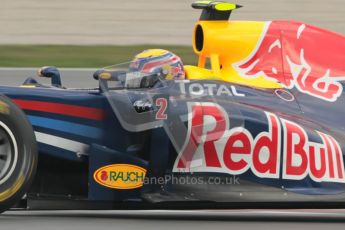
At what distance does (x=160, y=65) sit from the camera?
5902 mm

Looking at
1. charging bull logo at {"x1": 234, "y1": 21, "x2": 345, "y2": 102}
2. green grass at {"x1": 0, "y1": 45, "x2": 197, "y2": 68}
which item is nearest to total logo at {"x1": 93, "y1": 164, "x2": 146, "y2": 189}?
charging bull logo at {"x1": 234, "y1": 21, "x2": 345, "y2": 102}

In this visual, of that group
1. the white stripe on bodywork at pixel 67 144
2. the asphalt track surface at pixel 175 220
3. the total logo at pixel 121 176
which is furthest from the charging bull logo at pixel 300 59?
the white stripe on bodywork at pixel 67 144

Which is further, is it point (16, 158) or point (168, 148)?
point (168, 148)

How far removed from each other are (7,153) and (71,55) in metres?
8.57

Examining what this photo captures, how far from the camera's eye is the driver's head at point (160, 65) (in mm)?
5883

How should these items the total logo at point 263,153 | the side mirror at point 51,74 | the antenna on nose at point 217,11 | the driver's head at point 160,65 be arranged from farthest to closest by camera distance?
1. the side mirror at point 51,74
2. the antenna on nose at point 217,11
3. the driver's head at point 160,65
4. the total logo at point 263,153

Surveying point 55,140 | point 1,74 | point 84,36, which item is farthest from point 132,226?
point 84,36

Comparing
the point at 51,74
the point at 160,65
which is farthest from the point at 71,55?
the point at 160,65

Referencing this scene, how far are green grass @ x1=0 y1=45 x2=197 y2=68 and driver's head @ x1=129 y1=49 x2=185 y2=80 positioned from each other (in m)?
6.87

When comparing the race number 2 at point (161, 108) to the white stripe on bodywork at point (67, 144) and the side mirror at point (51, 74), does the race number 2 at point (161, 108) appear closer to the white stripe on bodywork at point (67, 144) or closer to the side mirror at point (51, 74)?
the white stripe on bodywork at point (67, 144)

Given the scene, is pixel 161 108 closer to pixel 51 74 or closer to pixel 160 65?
pixel 160 65

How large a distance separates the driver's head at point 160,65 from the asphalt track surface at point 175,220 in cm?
95

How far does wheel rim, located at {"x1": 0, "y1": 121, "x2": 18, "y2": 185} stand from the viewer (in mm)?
5277

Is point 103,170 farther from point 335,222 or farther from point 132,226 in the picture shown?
point 335,222
